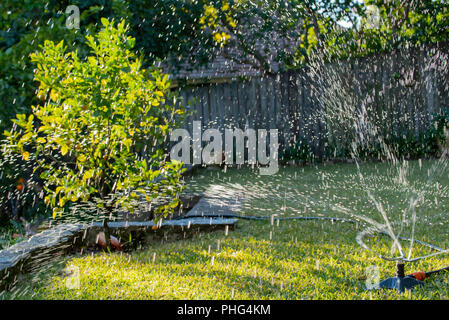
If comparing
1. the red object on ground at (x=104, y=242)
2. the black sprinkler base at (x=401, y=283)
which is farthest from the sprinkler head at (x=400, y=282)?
the red object on ground at (x=104, y=242)

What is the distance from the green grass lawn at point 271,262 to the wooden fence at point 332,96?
3.41 metres

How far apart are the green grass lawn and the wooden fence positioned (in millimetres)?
3407

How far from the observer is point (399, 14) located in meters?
8.76

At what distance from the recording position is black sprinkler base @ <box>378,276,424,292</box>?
2514 mm

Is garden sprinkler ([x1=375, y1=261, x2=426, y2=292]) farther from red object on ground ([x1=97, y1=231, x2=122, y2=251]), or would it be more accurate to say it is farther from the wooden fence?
the wooden fence

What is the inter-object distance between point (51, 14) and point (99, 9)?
51 centimetres

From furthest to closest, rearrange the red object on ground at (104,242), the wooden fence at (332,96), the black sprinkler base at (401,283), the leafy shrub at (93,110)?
the wooden fence at (332,96), the red object on ground at (104,242), the leafy shrub at (93,110), the black sprinkler base at (401,283)

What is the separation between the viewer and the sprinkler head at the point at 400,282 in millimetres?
2518

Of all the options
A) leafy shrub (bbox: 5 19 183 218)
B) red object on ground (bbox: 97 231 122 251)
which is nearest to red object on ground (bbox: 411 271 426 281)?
leafy shrub (bbox: 5 19 183 218)

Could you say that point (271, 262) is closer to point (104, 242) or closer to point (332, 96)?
point (104, 242)

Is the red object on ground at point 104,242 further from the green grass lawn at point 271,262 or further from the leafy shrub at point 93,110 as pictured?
the leafy shrub at point 93,110
